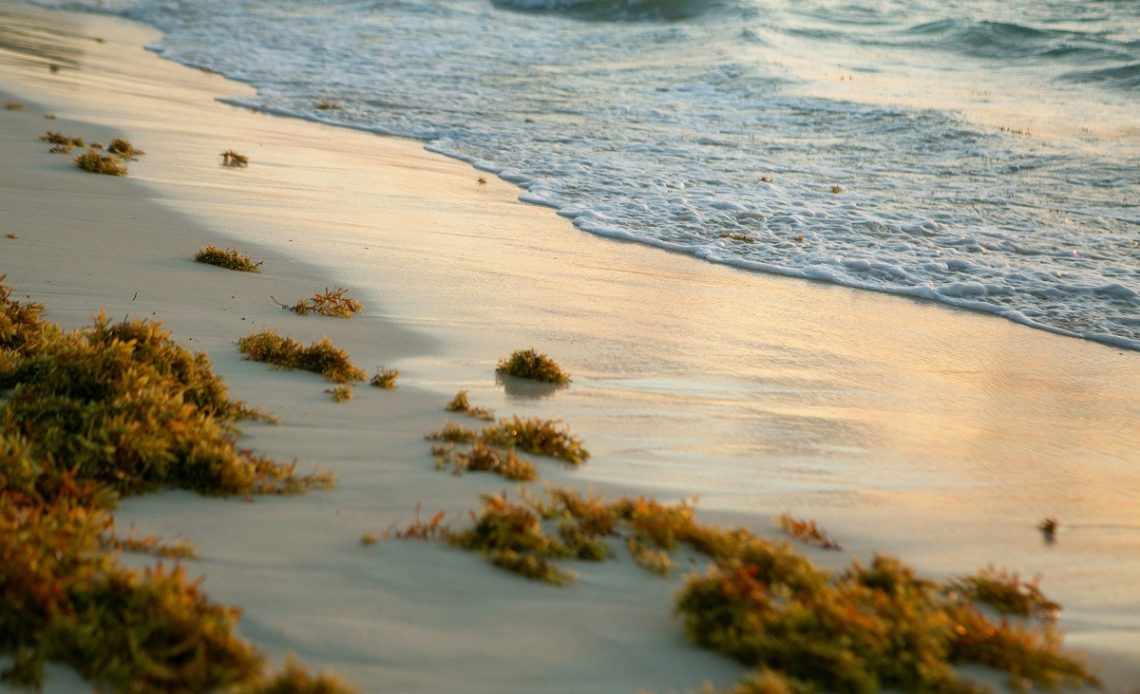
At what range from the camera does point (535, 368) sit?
5.21 m

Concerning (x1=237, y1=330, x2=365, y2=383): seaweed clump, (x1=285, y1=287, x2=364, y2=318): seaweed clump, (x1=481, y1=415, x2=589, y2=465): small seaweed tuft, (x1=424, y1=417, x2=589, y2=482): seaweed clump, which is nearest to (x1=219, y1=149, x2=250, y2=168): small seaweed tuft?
(x1=285, y1=287, x2=364, y2=318): seaweed clump

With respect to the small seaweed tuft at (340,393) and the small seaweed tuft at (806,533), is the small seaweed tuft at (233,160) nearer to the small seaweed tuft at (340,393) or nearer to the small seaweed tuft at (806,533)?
the small seaweed tuft at (340,393)

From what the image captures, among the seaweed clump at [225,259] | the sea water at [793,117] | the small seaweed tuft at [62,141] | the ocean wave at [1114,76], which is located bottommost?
the seaweed clump at [225,259]

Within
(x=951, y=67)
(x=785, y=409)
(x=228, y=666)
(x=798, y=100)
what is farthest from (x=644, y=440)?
(x=951, y=67)

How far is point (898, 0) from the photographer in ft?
101

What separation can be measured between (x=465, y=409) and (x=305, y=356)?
32.0 inches

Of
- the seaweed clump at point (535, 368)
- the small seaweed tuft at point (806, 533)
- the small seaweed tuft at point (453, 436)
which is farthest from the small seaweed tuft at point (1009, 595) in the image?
the seaweed clump at point (535, 368)

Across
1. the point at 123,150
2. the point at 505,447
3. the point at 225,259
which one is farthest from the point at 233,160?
the point at 505,447

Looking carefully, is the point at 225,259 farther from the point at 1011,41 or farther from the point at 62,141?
the point at 1011,41

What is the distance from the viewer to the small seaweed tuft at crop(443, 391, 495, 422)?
4637 millimetres

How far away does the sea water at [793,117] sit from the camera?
905cm

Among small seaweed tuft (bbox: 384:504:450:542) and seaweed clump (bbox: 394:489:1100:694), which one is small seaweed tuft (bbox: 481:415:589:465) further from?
small seaweed tuft (bbox: 384:504:450:542)

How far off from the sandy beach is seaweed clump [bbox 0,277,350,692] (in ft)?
0.34

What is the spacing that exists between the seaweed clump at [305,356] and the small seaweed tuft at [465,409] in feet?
1.65
